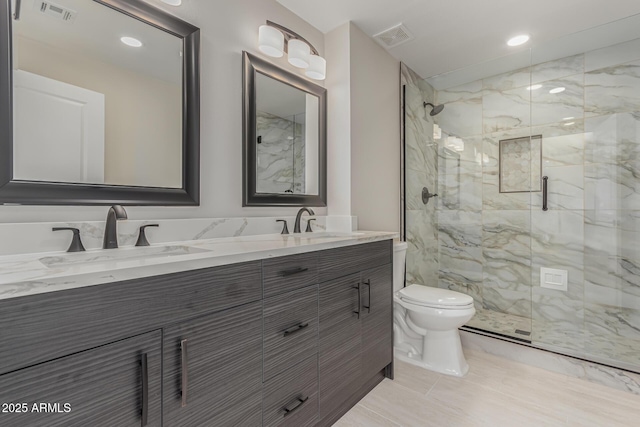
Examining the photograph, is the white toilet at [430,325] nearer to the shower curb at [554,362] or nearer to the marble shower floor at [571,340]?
the shower curb at [554,362]

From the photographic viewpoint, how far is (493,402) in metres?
1.69

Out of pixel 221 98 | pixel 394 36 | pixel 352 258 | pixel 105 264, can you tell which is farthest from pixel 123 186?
pixel 394 36

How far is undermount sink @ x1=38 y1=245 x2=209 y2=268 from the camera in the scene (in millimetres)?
953

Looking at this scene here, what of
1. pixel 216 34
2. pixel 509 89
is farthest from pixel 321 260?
pixel 509 89

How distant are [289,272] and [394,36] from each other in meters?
2.02

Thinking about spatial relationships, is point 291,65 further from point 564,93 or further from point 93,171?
point 564,93

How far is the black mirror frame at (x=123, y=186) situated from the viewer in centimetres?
101

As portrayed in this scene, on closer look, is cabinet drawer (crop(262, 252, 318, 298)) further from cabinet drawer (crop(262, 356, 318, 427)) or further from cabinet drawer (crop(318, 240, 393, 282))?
cabinet drawer (crop(262, 356, 318, 427))

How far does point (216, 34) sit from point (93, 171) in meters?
0.94

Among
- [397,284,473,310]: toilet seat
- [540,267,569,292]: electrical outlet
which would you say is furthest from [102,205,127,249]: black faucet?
[540,267,569,292]: electrical outlet

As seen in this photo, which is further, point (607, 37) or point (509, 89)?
point (509, 89)

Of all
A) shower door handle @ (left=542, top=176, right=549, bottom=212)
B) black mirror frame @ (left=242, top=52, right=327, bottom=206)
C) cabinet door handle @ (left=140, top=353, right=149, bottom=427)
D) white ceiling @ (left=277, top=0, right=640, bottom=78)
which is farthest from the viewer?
shower door handle @ (left=542, top=176, right=549, bottom=212)

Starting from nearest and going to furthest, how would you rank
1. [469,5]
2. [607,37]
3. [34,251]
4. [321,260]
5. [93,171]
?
[34,251]
[93,171]
[321,260]
[469,5]
[607,37]

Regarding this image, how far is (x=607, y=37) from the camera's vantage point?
2.23 m
